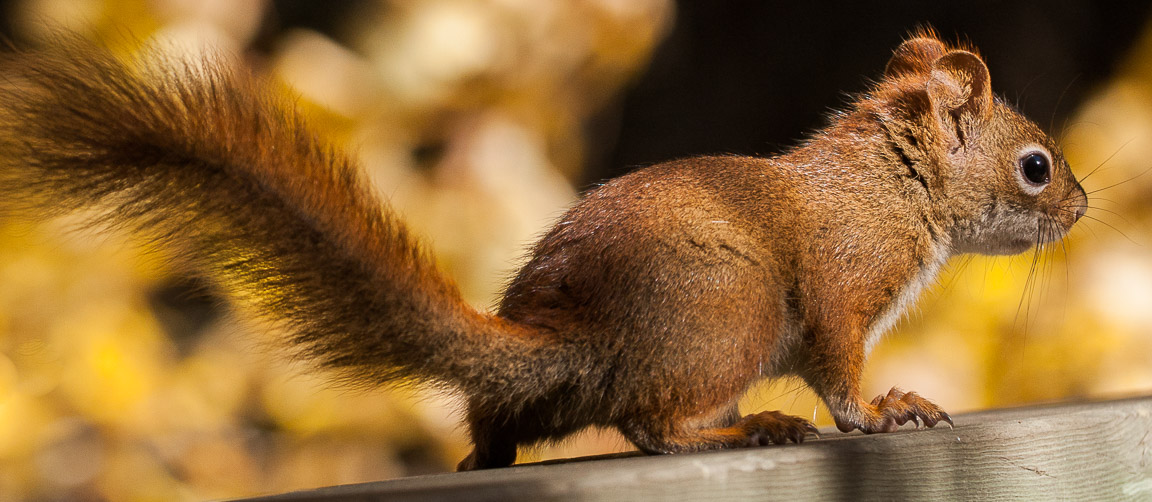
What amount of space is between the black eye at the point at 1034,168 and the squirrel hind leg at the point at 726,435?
0.59 m

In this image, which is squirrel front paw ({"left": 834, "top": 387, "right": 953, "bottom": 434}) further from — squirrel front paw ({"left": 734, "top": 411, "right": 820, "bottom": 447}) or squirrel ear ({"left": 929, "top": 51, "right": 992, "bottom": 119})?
squirrel ear ({"left": 929, "top": 51, "right": 992, "bottom": 119})

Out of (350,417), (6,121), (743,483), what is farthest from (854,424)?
(350,417)

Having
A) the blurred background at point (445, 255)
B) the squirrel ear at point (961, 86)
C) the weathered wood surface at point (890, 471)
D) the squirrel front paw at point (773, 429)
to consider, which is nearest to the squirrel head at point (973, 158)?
the squirrel ear at point (961, 86)

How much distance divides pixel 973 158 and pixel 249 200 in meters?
1.08

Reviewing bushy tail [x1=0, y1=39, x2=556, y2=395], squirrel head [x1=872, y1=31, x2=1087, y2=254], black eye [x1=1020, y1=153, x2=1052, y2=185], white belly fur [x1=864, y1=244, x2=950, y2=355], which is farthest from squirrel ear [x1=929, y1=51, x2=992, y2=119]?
bushy tail [x1=0, y1=39, x2=556, y2=395]

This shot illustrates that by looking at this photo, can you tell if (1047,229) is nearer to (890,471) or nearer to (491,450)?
(890,471)

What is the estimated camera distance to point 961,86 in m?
1.51

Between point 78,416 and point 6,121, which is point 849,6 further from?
point 6,121

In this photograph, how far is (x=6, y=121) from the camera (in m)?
0.85

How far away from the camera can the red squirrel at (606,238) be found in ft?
3.01

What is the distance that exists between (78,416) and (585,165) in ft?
4.98

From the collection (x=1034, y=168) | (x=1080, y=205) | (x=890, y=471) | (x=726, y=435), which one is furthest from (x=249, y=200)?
(x=1080, y=205)

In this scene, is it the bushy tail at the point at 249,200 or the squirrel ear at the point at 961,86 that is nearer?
the bushy tail at the point at 249,200

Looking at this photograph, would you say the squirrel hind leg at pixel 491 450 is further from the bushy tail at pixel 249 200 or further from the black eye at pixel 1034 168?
the black eye at pixel 1034 168
